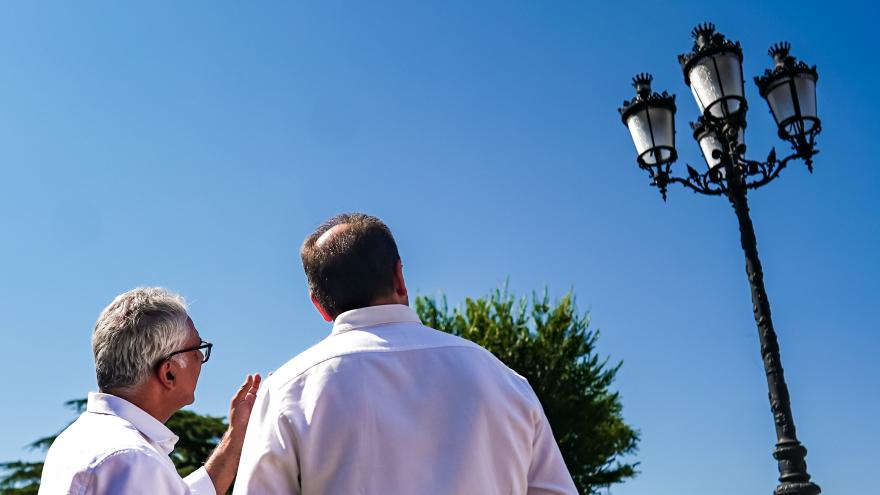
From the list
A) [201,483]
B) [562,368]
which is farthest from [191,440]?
[201,483]

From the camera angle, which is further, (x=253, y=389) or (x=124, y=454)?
(x=253, y=389)

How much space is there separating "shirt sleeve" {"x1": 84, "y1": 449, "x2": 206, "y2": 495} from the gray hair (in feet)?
1.56

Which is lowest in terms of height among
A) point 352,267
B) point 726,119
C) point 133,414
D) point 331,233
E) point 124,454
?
point 124,454

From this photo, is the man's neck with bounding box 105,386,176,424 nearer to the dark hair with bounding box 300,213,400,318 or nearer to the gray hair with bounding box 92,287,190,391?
the gray hair with bounding box 92,287,190,391

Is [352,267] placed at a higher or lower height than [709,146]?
lower

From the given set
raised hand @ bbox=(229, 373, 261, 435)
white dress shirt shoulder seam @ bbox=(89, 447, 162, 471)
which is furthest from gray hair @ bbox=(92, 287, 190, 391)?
white dress shirt shoulder seam @ bbox=(89, 447, 162, 471)

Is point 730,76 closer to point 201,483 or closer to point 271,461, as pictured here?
point 201,483

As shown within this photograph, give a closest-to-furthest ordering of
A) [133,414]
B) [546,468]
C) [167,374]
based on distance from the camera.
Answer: [546,468] → [133,414] → [167,374]

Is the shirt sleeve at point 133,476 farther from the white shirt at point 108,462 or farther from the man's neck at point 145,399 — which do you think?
the man's neck at point 145,399

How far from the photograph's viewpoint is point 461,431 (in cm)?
225

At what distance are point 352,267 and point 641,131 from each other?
20.6 feet

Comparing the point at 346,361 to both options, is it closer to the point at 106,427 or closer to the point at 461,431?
the point at 461,431

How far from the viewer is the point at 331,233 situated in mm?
2525

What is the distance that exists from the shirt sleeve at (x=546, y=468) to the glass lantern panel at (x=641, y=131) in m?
6.16
